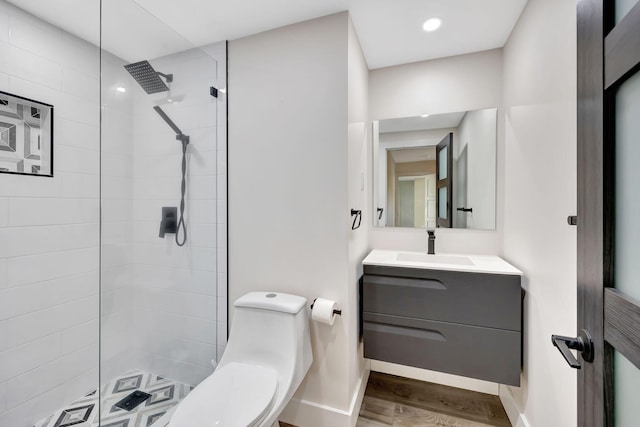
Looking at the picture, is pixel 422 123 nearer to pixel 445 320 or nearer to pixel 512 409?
pixel 445 320

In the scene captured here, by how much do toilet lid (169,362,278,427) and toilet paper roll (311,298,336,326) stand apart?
1.13 feet

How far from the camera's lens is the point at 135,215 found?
5.25ft

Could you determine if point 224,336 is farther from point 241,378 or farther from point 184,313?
point 241,378

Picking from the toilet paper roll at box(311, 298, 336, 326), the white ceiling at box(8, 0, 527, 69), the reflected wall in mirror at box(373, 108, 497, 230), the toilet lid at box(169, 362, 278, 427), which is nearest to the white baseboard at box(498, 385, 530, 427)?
the reflected wall in mirror at box(373, 108, 497, 230)

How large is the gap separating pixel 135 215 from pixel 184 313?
70 cm

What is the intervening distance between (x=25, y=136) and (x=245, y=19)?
4.78 feet

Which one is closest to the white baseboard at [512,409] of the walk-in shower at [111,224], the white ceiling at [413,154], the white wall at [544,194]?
the white wall at [544,194]

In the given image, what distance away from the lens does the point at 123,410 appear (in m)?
1.53

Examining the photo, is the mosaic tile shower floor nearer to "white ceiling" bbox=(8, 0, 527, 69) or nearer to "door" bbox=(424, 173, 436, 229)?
"white ceiling" bbox=(8, 0, 527, 69)

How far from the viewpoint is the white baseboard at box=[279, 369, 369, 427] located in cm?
155

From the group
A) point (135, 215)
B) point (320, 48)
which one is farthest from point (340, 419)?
point (320, 48)

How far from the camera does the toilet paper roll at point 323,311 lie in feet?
4.80

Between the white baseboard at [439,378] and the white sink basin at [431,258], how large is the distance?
0.80 meters

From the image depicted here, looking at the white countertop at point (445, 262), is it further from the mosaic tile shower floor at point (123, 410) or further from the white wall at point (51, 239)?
the white wall at point (51, 239)
